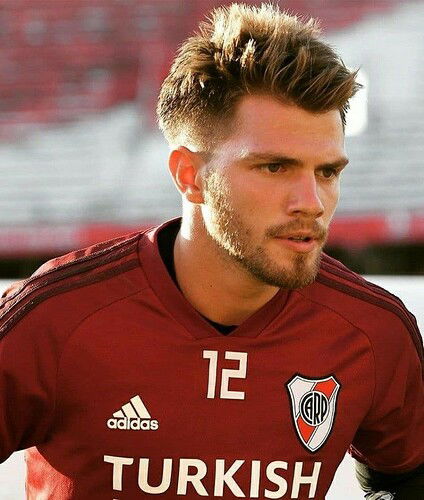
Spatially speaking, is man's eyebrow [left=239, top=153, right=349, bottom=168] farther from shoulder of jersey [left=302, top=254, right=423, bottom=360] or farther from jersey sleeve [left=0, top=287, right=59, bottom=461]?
jersey sleeve [left=0, top=287, right=59, bottom=461]

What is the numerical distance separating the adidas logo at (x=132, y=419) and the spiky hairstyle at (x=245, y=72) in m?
0.46

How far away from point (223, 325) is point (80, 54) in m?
5.25

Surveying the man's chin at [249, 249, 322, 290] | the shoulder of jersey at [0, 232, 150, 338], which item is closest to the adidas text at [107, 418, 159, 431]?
the shoulder of jersey at [0, 232, 150, 338]

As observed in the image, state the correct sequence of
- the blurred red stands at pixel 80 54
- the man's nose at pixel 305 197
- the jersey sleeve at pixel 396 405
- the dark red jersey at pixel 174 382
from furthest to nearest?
the blurred red stands at pixel 80 54, the jersey sleeve at pixel 396 405, the dark red jersey at pixel 174 382, the man's nose at pixel 305 197

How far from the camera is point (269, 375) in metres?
1.85

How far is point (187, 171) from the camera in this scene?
187cm

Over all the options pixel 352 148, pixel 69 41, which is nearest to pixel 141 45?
pixel 69 41

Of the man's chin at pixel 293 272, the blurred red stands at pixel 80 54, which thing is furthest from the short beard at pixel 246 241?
the blurred red stands at pixel 80 54

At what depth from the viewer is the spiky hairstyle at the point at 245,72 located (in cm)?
173

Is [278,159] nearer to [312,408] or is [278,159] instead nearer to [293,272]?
[293,272]

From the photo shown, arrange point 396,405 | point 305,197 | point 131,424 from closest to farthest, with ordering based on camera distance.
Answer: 1. point 305,197
2. point 131,424
3. point 396,405

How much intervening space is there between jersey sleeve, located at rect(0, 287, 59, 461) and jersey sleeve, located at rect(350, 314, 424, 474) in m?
0.58

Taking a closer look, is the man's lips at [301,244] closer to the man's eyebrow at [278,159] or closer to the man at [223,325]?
the man at [223,325]

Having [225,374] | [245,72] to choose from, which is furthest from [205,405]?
[245,72]
